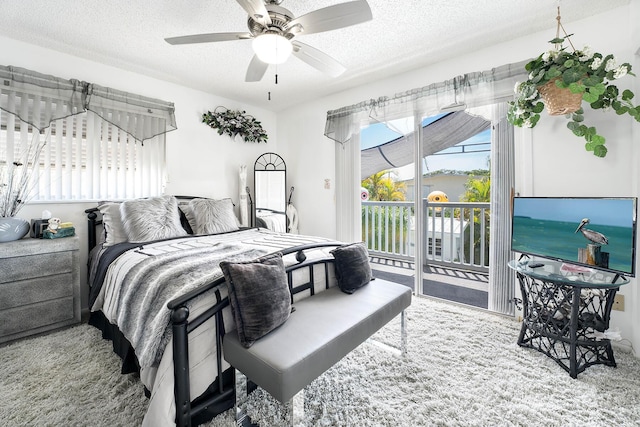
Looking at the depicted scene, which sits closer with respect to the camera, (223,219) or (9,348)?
(9,348)

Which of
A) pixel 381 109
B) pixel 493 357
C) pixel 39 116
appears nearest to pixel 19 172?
pixel 39 116

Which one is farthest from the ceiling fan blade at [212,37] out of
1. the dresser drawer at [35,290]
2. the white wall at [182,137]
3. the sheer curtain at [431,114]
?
the dresser drawer at [35,290]

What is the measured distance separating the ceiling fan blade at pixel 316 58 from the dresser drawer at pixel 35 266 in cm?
248

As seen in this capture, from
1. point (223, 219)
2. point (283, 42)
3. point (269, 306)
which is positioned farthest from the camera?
point (223, 219)

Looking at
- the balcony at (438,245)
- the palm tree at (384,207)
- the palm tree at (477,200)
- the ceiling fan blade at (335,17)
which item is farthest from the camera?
the palm tree at (384,207)

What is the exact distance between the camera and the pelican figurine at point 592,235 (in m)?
1.83

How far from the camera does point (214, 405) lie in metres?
1.38

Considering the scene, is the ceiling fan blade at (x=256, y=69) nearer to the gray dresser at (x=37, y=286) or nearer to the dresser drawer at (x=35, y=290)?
the gray dresser at (x=37, y=286)

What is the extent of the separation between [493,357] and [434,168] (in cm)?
276

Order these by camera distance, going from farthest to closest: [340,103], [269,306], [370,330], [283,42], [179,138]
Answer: [340,103]
[179,138]
[283,42]
[370,330]
[269,306]

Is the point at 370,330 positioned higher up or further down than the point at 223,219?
further down

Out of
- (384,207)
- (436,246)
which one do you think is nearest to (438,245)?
(436,246)

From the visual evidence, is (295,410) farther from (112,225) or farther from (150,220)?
(112,225)

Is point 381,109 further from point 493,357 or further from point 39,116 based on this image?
point 39,116
